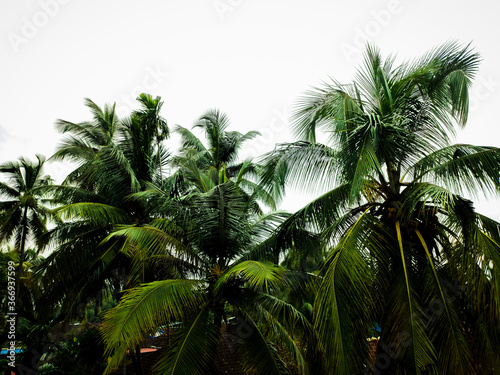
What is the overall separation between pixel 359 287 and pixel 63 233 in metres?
9.94

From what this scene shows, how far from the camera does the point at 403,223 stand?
263 inches

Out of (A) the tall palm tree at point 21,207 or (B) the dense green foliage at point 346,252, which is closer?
(B) the dense green foliage at point 346,252

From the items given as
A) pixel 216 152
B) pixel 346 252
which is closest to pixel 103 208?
pixel 216 152

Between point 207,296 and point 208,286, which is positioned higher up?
point 208,286

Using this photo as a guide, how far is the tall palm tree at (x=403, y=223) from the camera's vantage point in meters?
5.59

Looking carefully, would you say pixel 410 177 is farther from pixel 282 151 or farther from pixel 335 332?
pixel 335 332

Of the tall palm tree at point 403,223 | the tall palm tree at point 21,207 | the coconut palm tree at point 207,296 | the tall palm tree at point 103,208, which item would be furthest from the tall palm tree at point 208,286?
the tall palm tree at point 21,207

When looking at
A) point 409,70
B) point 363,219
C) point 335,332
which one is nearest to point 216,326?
point 335,332

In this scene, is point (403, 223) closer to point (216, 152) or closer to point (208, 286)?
point (208, 286)

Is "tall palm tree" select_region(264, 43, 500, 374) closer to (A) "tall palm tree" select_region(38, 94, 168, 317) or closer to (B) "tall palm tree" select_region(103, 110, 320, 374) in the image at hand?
(B) "tall palm tree" select_region(103, 110, 320, 374)

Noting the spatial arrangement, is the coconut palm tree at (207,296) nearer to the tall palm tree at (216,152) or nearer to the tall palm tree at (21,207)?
the tall palm tree at (216,152)

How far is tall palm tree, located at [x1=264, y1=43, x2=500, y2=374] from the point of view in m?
5.59

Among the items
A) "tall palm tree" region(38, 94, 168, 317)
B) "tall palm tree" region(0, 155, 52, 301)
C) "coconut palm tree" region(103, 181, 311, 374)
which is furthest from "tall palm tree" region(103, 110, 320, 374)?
"tall palm tree" region(0, 155, 52, 301)

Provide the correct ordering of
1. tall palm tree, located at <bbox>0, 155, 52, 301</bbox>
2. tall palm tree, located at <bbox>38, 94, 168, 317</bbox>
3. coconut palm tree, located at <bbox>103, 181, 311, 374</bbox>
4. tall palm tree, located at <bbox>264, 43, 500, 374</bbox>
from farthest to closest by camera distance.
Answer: tall palm tree, located at <bbox>0, 155, 52, 301</bbox> < tall palm tree, located at <bbox>38, 94, 168, 317</bbox> < coconut palm tree, located at <bbox>103, 181, 311, 374</bbox> < tall palm tree, located at <bbox>264, 43, 500, 374</bbox>
